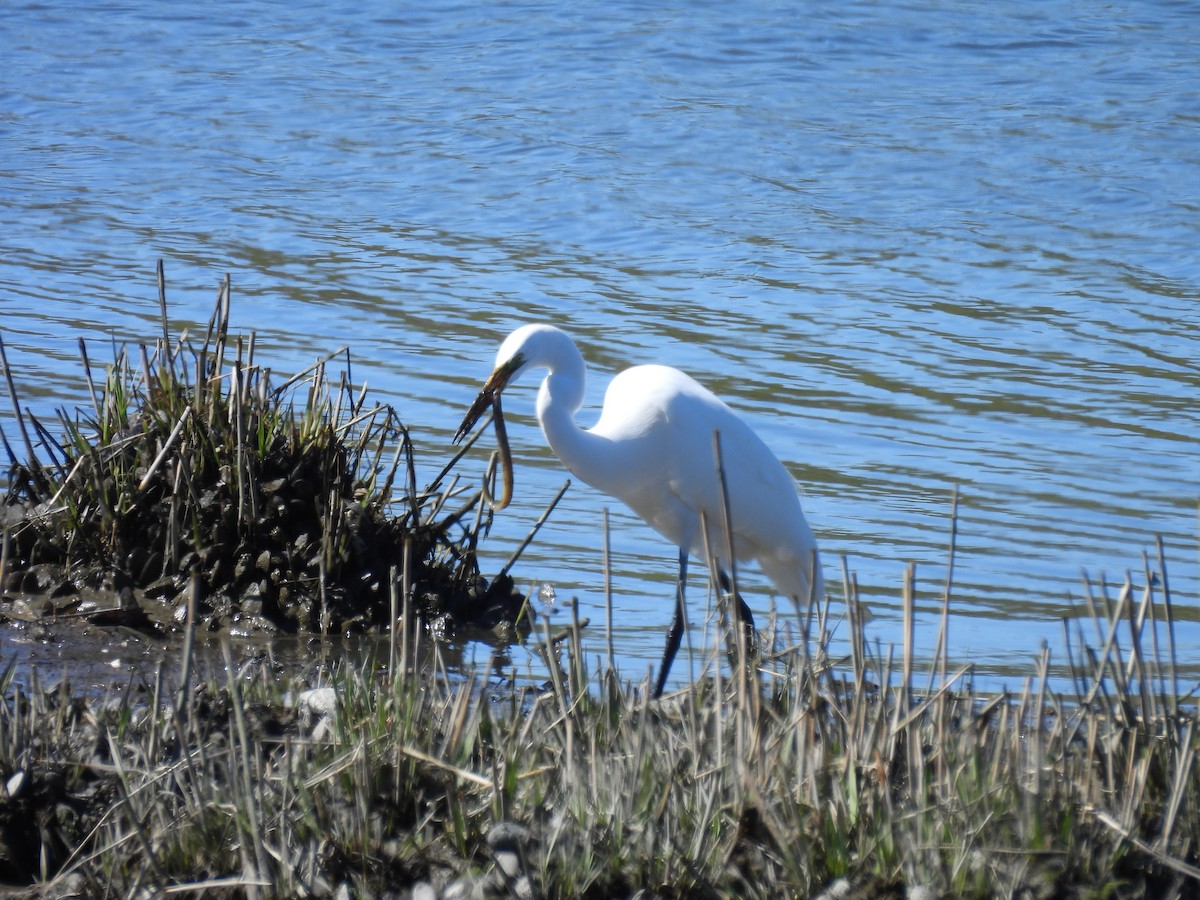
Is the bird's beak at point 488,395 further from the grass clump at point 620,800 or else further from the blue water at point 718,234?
the grass clump at point 620,800

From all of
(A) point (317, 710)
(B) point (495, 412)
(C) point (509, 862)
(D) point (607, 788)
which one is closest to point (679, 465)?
(B) point (495, 412)

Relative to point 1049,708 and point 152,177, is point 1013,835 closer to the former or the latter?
point 1049,708

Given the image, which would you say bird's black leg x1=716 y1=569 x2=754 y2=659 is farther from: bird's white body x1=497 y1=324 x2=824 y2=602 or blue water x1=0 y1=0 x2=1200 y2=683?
blue water x1=0 y1=0 x2=1200 y2=683

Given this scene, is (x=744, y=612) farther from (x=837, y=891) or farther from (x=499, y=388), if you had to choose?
(x=837, y=891)

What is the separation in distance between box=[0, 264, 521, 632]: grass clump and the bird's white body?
462mm

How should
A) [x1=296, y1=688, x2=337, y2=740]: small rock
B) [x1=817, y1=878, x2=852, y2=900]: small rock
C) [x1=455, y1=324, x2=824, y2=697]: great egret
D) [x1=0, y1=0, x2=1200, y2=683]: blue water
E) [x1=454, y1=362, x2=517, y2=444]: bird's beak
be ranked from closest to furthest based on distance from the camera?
[x1=817, y1=878, x2=852, y2=900]: small rock, [x1=296, y1=688, x2=337, y2=740]: small rock, [x1=454, y1=362, x2=517, y2=444]: bird's beak, [x1=455, y1=324, x2=824, y2=697]: great egret, [x1=0, y1=0, x2=1200, y2=683]: blue water

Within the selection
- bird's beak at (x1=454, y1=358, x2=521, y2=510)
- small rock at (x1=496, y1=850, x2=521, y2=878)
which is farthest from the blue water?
small rock at (x1=496, y1=850, x2=521, y2=878)

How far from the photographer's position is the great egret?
488cm

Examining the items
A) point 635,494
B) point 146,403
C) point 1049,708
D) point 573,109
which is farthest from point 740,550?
point 573,109

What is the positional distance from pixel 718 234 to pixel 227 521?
241 inches

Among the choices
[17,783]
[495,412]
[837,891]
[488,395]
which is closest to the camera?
[837,891]

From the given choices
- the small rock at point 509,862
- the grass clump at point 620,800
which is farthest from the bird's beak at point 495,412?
the small rock at point 509,862

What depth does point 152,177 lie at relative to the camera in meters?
11.7

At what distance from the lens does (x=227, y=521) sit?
4.63 meters
